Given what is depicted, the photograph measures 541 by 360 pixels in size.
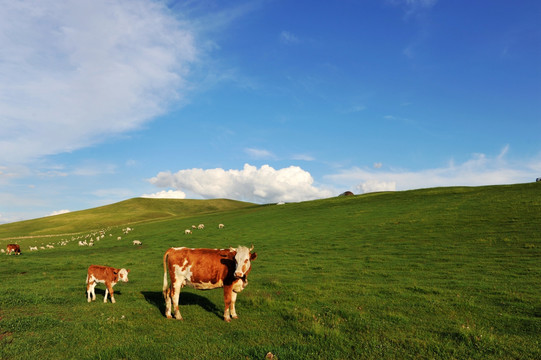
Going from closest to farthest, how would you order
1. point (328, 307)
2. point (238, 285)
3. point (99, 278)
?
point (238, 285), point (328, 307), point (99, 278)

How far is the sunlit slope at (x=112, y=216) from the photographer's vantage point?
106062 millimetres

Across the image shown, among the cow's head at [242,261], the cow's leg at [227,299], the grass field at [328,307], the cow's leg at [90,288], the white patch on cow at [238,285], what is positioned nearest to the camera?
the grass field at [328,307]

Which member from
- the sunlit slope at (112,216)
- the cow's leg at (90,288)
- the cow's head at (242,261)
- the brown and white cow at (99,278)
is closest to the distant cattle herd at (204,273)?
the cow's head at (242,261)

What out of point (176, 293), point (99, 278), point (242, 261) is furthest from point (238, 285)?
point (99, 278)

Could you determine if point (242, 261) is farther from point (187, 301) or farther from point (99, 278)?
point (99, 278)

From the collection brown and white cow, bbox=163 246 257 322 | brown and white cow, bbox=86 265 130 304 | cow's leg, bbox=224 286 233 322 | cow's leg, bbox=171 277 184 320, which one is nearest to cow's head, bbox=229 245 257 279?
brown and white cow, bbox=163 246 257 322

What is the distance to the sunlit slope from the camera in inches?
4176

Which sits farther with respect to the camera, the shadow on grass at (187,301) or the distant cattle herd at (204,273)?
→ the shadow on grass at (187,301)

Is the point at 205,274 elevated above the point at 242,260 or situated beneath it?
situated beneath

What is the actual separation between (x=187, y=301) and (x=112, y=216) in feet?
401

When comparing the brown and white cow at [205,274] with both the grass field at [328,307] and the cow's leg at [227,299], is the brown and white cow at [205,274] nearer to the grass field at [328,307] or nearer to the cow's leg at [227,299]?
the cow's leg at [227,299]

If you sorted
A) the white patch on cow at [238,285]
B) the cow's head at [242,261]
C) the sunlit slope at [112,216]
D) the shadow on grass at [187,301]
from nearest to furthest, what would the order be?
1. the cow's head at [242,261]
2. the white patch on cow at [238,285]
3. the shadow on grass at [187,301]
4. the sunlit slope at [112,216]

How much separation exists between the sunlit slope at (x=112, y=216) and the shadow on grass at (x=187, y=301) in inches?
3529

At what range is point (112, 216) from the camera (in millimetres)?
119188
